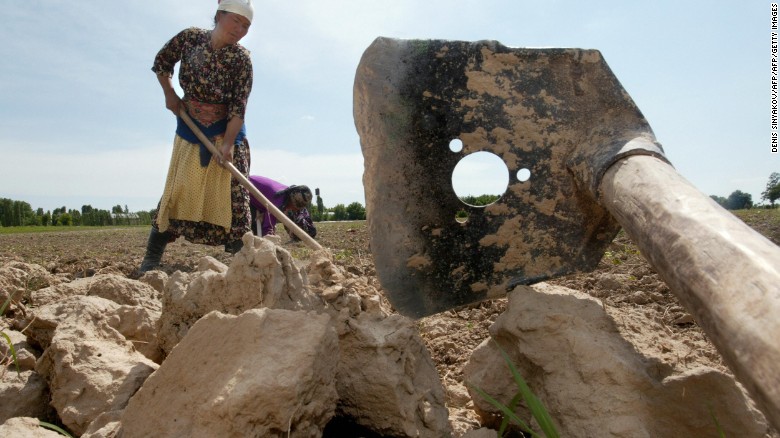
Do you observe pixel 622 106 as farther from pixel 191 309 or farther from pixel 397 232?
pixel 191 309

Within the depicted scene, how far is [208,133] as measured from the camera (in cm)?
425

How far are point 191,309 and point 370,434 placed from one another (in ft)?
2.48

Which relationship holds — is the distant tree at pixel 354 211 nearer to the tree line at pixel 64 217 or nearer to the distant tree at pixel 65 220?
the tree line at pixel 64 217

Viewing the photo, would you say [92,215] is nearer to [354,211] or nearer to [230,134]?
[354,211]

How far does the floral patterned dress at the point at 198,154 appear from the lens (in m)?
4.07

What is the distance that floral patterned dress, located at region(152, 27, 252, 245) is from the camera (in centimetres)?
407

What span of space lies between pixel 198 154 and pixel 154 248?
2.75 feet

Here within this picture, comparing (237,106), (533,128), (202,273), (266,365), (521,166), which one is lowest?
(266,365)

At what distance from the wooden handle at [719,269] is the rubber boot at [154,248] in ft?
12.0

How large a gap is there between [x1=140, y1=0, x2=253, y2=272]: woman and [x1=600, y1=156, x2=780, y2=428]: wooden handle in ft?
10.1

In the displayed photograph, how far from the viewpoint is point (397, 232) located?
2.41 meters

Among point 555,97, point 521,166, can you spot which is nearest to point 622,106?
point 555,97

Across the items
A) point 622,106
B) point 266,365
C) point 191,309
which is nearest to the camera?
point 266,365

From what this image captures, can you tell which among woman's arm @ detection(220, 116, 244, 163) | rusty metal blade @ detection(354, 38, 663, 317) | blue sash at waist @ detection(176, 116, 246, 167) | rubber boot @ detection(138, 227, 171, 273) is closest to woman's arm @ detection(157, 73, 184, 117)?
blue sash at waist @ detection(176, 116, 246, 167)
